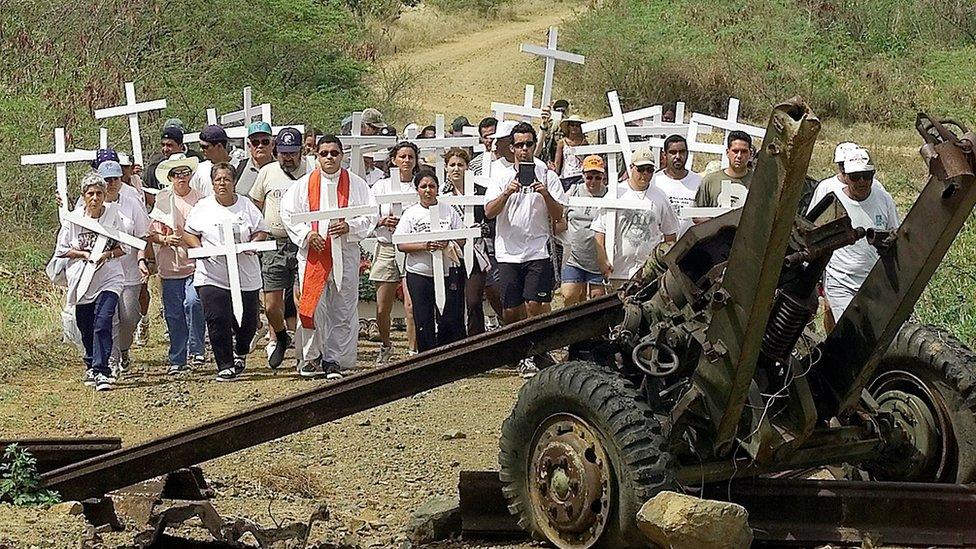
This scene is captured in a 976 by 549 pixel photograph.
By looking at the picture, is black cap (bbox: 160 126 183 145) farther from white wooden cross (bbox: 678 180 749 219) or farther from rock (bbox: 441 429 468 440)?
white wooden cross (bbox: 678 180 749 219)

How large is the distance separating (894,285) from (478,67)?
29749 mm

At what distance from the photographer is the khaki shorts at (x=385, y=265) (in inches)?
499

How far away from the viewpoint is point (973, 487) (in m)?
6.36

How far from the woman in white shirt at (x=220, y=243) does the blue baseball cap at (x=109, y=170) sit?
2.26 feet

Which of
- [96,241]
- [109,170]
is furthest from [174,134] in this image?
[96,241]

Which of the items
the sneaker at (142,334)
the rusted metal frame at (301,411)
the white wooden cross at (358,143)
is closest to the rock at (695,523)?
the rusted metal frame at (301,411)

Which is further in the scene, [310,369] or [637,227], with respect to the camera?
[310,369]

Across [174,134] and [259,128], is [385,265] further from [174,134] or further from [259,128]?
[174,134]

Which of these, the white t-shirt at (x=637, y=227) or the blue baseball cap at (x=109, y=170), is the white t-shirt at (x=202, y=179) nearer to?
the blue baseball cap at (x=109, y=170)

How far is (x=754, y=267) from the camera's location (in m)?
5.68

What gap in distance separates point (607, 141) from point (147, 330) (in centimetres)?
509

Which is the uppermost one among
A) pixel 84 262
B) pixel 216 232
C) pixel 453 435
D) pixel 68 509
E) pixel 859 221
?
pixel 859 221

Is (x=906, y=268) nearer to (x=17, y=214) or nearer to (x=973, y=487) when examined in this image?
(x=973, y=487)

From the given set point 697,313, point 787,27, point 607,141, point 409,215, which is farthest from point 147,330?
point 787,27
